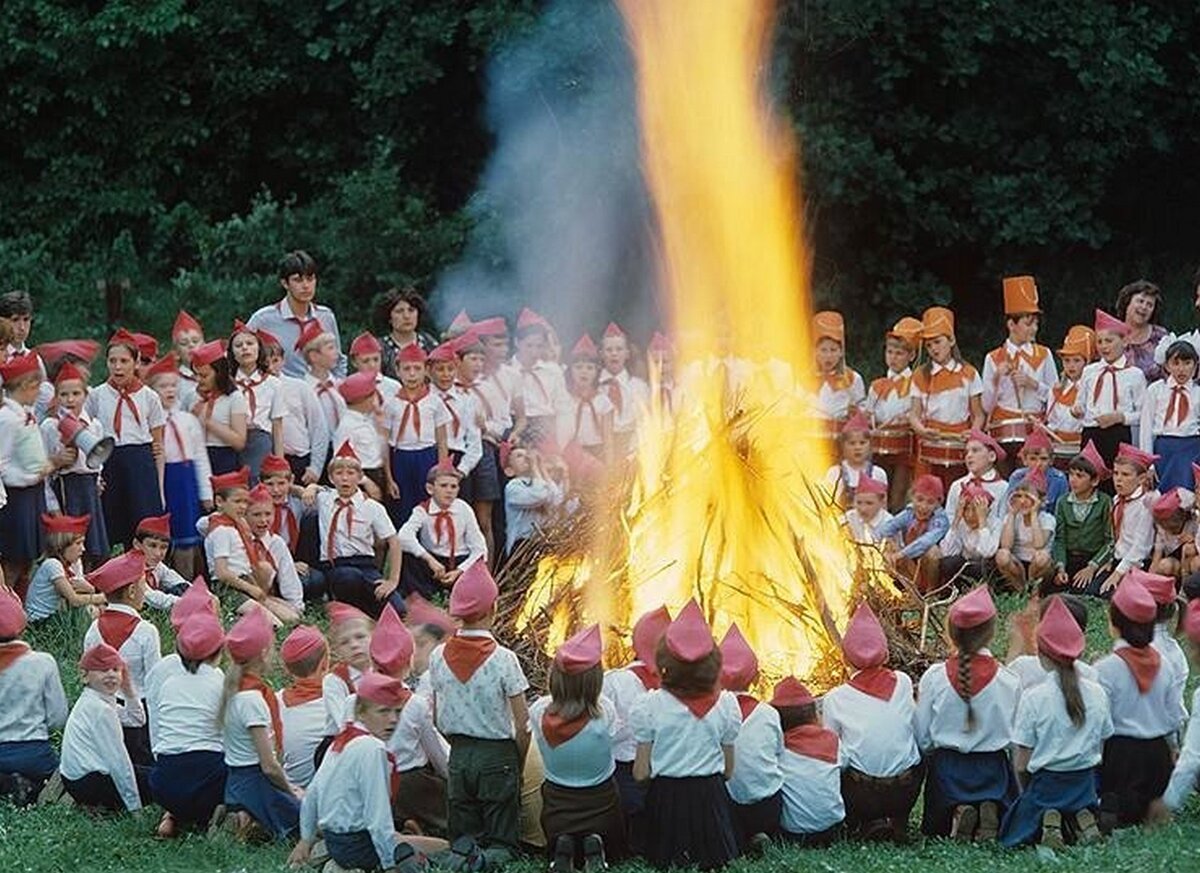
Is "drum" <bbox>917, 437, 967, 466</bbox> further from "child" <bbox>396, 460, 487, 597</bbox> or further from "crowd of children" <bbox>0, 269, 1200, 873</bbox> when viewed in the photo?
"child" <bbox>396, 460, 487, 597</bbox>

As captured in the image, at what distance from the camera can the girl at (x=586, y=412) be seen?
16.1 metres

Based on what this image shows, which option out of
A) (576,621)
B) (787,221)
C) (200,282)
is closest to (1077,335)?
(787,221)

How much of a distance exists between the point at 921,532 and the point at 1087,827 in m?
5.02

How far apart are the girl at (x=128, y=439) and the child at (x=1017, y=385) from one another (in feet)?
18.9

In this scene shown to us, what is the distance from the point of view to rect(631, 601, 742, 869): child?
32.0 feet

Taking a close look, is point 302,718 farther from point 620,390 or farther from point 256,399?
point 620,390

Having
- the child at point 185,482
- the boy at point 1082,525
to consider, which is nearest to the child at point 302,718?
the child at point 185,482

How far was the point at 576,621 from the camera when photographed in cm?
1177

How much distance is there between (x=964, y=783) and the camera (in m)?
10.2

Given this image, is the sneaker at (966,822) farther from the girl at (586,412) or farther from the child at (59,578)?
the girl at (586,412)

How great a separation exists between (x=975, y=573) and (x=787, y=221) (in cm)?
304

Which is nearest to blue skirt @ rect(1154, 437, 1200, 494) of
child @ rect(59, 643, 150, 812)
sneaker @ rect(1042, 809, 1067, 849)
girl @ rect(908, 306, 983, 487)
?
girl @ rect(908, 306, 983, 487)

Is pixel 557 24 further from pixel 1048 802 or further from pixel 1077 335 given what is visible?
pixel 1048 802

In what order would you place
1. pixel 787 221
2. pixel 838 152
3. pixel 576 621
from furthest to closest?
pixel 838 152 < pixel 787 221 < pixel 576 621
